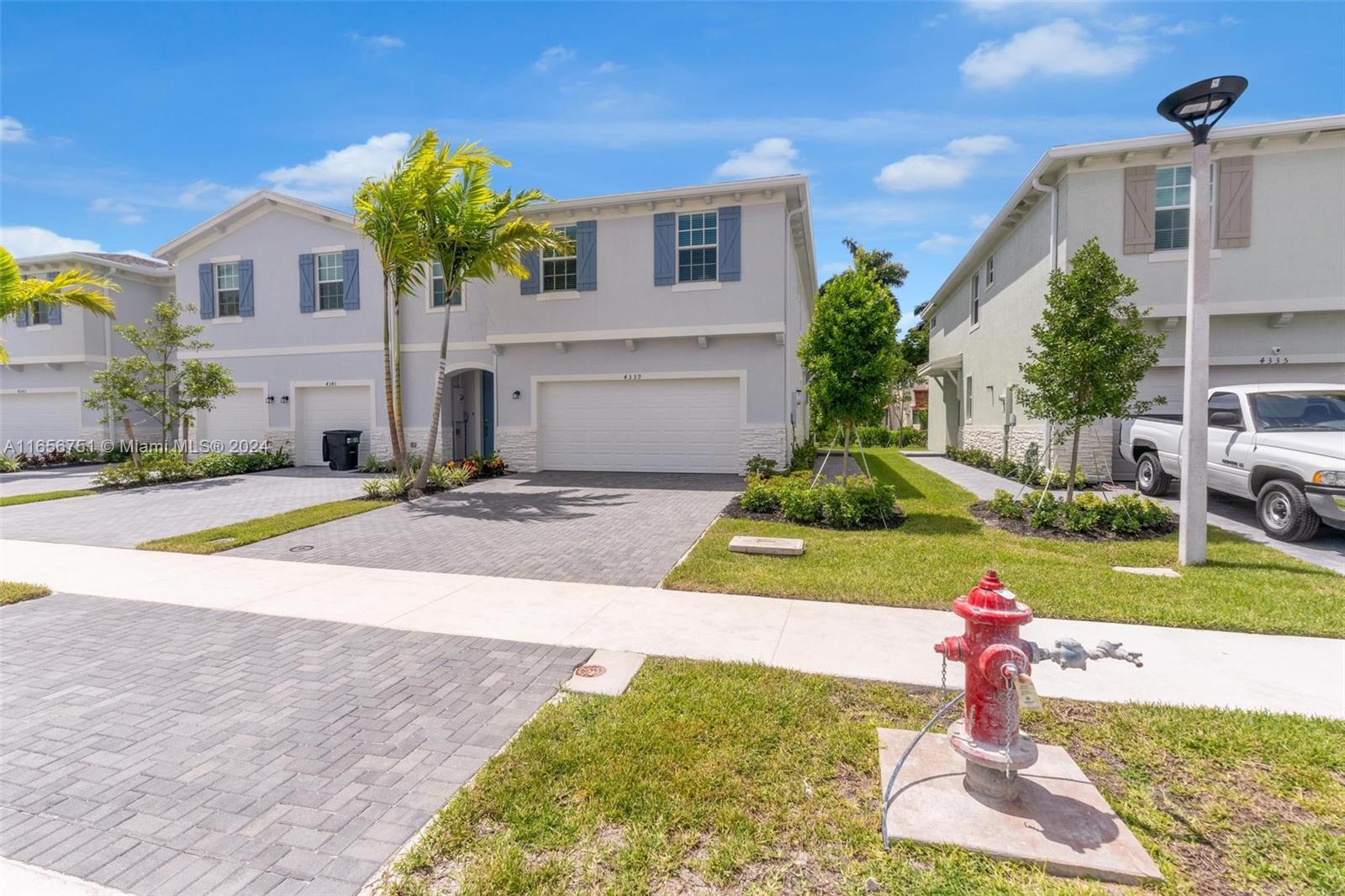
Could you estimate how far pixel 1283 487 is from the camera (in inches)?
314

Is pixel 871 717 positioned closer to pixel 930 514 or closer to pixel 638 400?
pixel 930 514

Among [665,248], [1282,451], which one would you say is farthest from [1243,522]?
[665,248]

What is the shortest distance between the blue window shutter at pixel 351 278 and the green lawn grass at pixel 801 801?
15.8 metres

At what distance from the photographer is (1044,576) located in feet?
21.2

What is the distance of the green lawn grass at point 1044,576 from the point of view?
5355 millimetres

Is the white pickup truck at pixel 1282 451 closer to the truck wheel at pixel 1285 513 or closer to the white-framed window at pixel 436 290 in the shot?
the truck wheel at pixel 1285 513

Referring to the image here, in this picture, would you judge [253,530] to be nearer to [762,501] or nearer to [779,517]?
[762,501]

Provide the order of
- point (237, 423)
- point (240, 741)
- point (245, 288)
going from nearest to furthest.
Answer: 1. point (240, 741)
2. point (245, 288)
3. point (237, 423)

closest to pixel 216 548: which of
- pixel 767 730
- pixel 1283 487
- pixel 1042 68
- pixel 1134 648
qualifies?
pixel 767 730

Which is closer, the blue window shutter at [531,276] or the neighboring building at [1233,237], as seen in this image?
the neighboring building at [1233,237]

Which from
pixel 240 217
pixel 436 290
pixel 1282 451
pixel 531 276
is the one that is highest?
pixel 240 217

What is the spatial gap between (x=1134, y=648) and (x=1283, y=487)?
563 centimetres

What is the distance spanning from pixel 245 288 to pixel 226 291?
2.81 feet

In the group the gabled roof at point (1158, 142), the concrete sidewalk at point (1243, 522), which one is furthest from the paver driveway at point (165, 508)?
the gabled roof at point (1158, 142)
